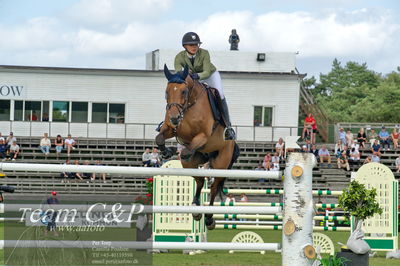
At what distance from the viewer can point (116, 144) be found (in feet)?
93.0

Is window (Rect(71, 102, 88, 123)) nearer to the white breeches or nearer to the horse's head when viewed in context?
the white breeches

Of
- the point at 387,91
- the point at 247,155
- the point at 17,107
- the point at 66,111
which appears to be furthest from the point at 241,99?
the point at 387,91

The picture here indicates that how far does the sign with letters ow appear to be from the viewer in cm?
3056

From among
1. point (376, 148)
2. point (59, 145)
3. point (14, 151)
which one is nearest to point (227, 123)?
point (376, 148)

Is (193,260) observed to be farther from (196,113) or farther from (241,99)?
(241,99)

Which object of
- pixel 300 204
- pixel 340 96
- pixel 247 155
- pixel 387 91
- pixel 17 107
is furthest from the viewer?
pixel 340 96

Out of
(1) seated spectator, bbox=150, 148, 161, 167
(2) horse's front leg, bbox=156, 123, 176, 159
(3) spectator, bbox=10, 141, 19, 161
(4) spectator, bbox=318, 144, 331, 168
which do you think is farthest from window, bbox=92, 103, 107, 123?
(2) horse's front leg, bbox=156, 123, 176, 159

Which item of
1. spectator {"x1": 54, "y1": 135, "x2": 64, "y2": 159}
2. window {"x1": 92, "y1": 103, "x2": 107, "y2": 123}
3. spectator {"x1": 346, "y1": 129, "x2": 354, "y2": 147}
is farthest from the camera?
window {"x1": 92, "y1": 103, "x2": 107, "y2": 123}

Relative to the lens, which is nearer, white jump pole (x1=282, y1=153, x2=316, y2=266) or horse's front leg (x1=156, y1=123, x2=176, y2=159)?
white jump pole (x1=282, y1=153, x2=316, y2=266)

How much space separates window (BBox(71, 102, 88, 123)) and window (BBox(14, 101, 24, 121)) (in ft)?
6.51

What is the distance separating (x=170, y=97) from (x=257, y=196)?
18586mm

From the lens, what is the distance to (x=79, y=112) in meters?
31.0

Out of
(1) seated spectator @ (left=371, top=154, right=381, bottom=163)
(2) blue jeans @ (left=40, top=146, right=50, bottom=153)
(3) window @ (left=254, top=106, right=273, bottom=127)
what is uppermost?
(3) window @ (left=254, top=106, right=273, bottom=127)

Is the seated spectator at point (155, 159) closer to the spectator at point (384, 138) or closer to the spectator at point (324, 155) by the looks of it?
the spectator at point (324, 155)
